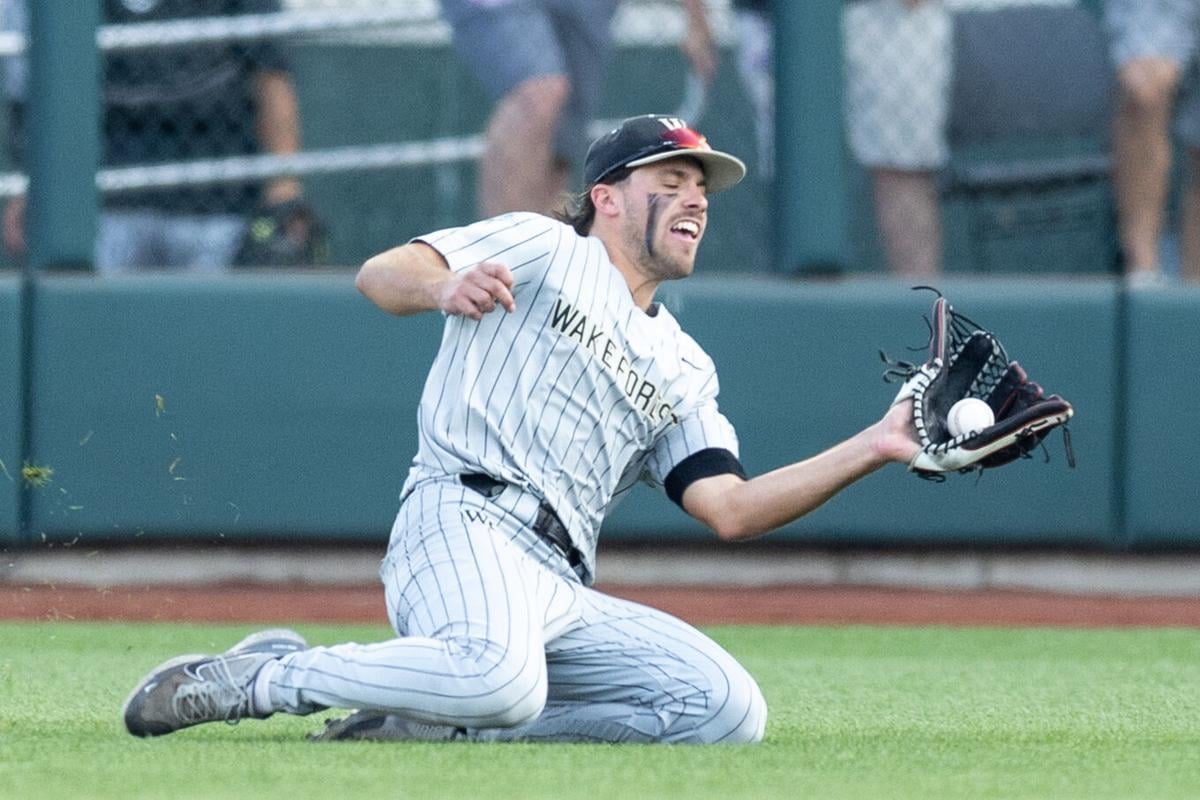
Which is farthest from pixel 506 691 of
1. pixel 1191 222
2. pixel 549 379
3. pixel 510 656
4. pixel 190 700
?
pixel 1191 222

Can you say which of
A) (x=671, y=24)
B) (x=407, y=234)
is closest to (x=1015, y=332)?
(x=671, y=24)

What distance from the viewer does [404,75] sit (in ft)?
28.1

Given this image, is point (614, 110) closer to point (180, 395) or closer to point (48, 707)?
point (180, 395)

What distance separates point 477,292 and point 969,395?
39.7 inches

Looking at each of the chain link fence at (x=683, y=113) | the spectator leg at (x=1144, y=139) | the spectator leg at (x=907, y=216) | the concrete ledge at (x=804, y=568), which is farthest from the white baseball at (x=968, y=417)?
the spectator leg at (x=1144, y=139)

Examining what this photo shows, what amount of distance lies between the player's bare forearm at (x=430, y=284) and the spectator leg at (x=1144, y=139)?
4.21 m

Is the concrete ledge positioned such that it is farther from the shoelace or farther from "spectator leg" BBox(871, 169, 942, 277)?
the shoelace

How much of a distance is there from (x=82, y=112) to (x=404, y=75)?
1776 millimetres

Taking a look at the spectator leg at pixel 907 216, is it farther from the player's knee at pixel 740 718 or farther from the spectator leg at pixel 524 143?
the player's knee at pixel 740 718

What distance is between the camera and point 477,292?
3.85m

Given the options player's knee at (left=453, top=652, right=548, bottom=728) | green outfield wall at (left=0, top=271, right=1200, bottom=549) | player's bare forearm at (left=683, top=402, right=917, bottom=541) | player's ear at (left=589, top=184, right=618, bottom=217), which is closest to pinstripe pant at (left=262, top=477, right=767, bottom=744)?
player's knee at (left=453, top=652, right=548, bottom=728)

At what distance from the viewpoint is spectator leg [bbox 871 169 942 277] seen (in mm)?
7754

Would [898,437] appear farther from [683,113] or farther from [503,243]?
[683,113]

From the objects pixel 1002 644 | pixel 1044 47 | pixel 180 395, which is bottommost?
pixel 1002 644
